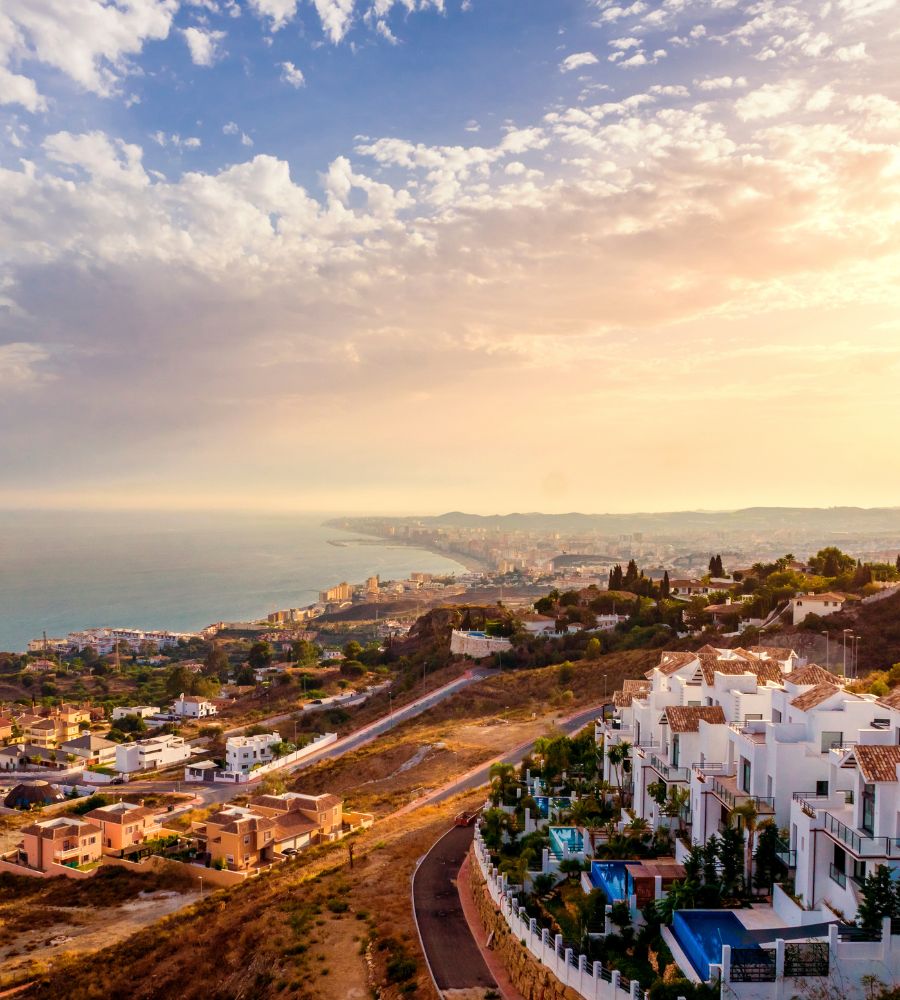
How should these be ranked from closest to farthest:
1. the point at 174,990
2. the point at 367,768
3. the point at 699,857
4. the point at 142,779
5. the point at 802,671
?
the point at 699,857 < the point at 174,990 < the point at 802,671 < the point at 367,768 < the point at 142,779

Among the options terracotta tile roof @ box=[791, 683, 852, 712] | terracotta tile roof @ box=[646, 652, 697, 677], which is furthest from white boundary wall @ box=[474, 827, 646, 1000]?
terracotta tile roof @ box=[646, 652, 697, 677]

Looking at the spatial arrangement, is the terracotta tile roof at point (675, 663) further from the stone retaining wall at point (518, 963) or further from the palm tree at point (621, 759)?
the stone retaining wall at point (518, 963)

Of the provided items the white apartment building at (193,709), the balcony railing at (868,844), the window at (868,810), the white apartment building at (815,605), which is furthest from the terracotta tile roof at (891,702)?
the white apartment building at (193,709)

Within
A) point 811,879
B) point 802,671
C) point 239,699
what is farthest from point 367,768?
point 239,699

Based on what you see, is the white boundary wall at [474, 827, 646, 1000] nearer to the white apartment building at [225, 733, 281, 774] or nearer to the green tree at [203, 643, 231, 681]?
the white apartment building at [225, 733, 281, 774]

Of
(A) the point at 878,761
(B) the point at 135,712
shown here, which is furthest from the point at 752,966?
(B) the point at 135,712

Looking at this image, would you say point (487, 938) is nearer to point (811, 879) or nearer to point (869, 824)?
point (811, 879)

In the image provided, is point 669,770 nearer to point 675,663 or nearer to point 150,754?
point 675,663
